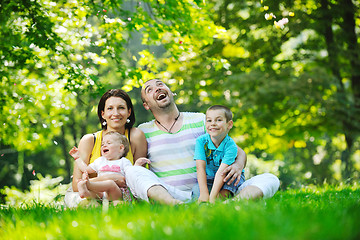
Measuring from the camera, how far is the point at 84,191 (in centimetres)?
341

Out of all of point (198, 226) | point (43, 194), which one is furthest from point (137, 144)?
point (43, 194)

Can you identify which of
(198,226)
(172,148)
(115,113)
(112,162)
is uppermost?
(115,113)

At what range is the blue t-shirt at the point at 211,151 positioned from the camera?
12.3 ft

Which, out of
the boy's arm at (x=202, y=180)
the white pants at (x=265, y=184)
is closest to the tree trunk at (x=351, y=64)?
the white pants at (x=265, y=184)

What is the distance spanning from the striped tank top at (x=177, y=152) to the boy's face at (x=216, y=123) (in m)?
0.49

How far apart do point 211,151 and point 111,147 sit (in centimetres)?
117

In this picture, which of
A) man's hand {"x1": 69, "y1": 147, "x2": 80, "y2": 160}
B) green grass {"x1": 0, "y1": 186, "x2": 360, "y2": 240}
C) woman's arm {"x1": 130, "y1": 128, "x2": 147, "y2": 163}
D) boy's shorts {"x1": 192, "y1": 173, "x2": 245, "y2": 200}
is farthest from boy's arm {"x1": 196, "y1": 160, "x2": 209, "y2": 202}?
man's hand {"x1": 69, "y1": 147, "x2": 80, "y2": 160}

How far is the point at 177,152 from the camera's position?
13.7 ft

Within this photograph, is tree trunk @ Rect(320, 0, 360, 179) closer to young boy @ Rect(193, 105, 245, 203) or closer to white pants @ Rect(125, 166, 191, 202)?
young boy @ Rect(193, 105, 245, 203)

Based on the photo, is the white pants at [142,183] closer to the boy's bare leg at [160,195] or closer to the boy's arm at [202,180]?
the boy's bare leg at [160,195]

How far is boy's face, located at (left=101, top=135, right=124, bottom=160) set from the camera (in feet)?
13.1

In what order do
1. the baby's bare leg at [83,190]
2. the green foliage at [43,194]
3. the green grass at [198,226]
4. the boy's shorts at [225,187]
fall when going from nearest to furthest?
the green grass at [198,226] → the baby's bare leg at [83,190] → the boy's shorts at [225,187] → the green foliage at [43,194]

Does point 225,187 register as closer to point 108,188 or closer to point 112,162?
point 108,188

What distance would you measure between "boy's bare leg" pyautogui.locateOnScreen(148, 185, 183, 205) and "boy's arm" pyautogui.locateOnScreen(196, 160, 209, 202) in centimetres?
41
